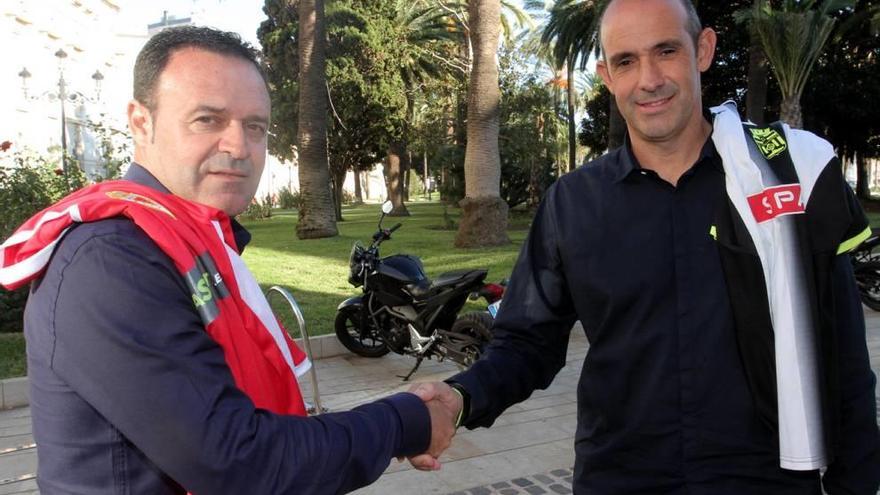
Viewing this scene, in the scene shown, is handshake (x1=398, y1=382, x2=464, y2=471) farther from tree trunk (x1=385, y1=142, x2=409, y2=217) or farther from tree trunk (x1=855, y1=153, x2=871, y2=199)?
tree trunk (x1=855, y1=153, x2=871, y2=199)

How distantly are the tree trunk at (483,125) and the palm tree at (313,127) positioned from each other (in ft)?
16.4

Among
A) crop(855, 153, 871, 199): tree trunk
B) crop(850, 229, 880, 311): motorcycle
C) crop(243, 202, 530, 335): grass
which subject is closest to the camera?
crop(850, 229, 880, 311): motorcycle

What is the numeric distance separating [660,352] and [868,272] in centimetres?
820

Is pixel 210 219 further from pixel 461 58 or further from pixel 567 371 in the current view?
pixel 461 58

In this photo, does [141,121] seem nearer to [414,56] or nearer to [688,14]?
[688,14]

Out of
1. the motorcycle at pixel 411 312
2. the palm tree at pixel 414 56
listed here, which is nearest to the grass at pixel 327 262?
the motorcycle at pixel 411 312

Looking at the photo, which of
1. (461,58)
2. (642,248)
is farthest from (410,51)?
(642,248)

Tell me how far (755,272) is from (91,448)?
150 centimetres

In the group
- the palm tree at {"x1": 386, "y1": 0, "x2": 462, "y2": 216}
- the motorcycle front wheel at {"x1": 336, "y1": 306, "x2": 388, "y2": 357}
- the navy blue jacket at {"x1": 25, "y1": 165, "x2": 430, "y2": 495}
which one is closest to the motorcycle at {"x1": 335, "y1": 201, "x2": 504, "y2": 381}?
the motorcycle front wheel at {"x1": 336, "y1": 306, "x2": 388, "y2": 357}

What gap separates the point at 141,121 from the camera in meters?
→ 1.64

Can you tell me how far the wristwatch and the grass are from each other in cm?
583

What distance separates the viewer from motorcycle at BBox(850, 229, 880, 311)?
8625mm

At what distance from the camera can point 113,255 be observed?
1316 millimetres

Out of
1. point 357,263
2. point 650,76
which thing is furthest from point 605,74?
point 357,263
